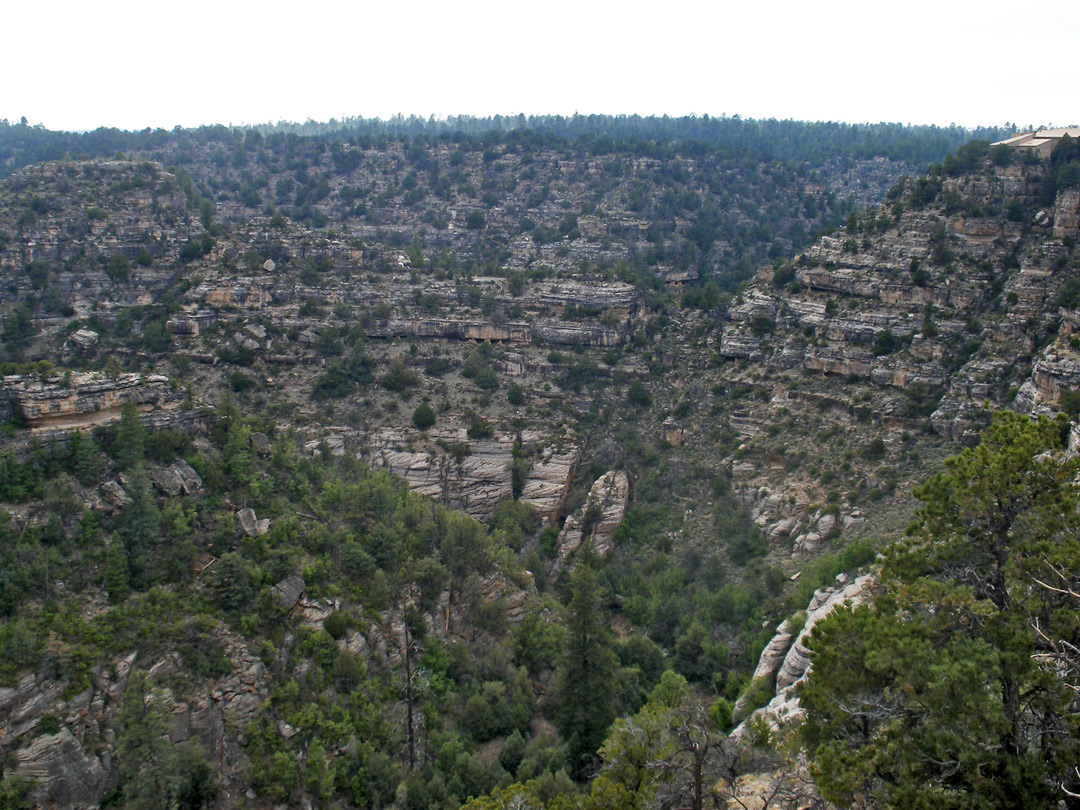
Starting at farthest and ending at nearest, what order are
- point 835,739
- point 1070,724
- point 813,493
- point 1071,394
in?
point 813,493
point 1071,394
point 835,739
point 1070,724

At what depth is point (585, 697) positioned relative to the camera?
30.7m

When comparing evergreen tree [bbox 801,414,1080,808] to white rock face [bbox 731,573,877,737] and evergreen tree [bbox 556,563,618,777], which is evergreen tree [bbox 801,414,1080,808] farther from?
evergreen tree [bbox 556,563,618,777]

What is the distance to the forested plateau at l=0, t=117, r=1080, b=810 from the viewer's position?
59.6 feet

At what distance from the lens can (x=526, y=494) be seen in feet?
175

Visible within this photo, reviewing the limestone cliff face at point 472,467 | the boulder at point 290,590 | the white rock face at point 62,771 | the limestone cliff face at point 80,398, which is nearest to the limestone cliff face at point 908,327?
the limestone cliff face at point 472,467

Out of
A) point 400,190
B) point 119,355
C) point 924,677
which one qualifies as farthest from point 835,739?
point 400,190

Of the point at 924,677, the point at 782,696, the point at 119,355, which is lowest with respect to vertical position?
the point at 782,696

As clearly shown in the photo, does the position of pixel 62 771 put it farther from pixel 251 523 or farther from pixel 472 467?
pixel 472 467

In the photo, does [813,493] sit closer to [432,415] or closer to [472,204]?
[432,415]

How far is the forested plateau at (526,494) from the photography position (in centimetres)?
1816

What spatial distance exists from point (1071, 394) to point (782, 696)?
57.8ft

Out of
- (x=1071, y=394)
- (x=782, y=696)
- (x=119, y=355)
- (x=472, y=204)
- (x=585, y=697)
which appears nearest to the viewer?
(x=782, y=696)

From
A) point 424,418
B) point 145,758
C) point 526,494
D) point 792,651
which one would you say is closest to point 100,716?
point 145,758

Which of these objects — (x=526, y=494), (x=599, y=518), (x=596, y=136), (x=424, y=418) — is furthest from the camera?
(x=596, y=136)
